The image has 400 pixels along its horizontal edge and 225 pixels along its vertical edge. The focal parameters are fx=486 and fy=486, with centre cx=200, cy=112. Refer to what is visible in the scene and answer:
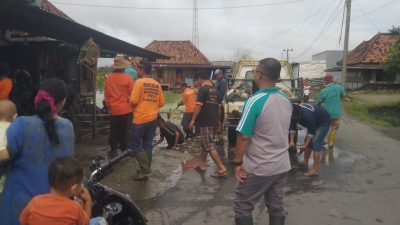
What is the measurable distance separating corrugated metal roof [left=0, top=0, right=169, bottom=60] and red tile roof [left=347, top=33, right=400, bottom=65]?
33.6m

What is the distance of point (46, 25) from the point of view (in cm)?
798

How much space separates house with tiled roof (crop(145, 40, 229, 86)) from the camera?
139 feet

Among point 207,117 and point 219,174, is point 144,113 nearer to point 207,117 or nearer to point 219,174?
point 207,117

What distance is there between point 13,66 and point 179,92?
96.0ft

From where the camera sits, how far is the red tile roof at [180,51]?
145 ft

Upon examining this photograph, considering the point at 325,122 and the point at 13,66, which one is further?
the point at 13,66

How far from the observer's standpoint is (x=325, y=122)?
8406 mm

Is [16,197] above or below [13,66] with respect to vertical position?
below

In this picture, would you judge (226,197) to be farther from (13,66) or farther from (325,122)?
(13,66)

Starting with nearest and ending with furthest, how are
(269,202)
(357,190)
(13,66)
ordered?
1. (269,202)
2. (357,190)
3. (13,66)

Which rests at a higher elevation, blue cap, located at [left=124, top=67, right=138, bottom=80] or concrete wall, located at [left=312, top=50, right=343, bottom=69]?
concrete wall, located at [left=312, top=50, right=343, bottom=69]

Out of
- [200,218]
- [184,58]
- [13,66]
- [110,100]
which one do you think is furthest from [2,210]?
[184,58]

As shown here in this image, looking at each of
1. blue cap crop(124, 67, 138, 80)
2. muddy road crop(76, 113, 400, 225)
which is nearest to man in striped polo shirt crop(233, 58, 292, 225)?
muddy road crop(76, 113, 400, 225)

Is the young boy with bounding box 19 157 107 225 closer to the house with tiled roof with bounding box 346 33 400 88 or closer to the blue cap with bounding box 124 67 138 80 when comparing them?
the blue cap with bounding box 124 67 138 80
